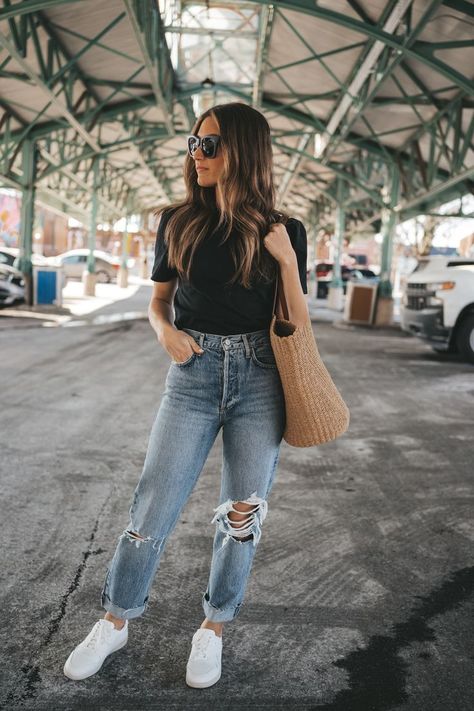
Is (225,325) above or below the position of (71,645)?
above

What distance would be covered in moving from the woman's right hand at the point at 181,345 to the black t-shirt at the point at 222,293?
0.06 m

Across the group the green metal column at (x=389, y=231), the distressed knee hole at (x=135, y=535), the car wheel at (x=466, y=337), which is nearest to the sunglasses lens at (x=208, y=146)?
the distressed knee hole at (x=135, y=535)

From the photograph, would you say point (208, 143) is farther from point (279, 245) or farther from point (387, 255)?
point (387, 255)

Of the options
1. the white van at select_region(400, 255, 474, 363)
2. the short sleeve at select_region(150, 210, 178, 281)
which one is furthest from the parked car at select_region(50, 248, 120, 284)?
the short sleeve at select_region(150, 210, 178, 281)

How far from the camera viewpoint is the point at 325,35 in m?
12.9

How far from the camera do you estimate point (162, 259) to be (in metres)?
2.52

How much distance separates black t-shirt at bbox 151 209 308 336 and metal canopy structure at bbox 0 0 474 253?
25.8ft

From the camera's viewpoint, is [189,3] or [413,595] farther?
[189,3]

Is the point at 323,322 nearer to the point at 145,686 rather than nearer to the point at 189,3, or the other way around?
the point at 189,3

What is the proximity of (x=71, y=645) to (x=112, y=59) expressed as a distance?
591 inches

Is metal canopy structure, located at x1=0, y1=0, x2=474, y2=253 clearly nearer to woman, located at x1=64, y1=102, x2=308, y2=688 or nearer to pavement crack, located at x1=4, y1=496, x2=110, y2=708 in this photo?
woman, located at x1=64, y1=102, x2=308, y2=688

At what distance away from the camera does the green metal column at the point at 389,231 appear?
20.5m

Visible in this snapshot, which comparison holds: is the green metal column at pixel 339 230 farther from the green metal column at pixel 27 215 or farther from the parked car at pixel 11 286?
the parked car at pixel 11 286

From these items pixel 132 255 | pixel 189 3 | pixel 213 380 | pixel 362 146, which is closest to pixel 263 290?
pixel 213 380
